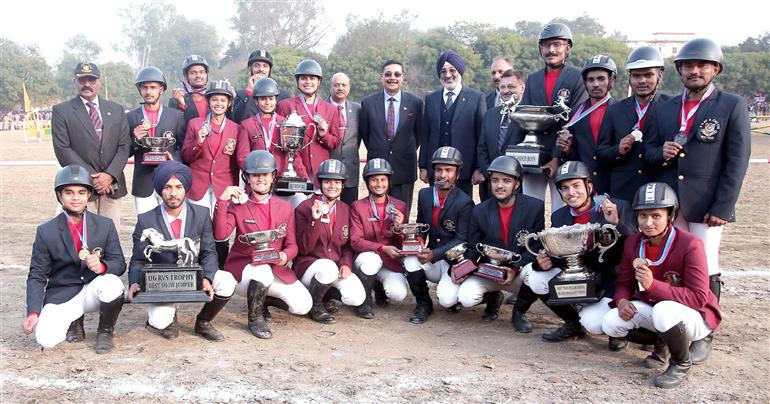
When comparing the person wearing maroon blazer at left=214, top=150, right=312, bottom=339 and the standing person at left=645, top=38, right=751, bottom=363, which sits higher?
the standing person at left=645, top=38, right=751, bottom=363

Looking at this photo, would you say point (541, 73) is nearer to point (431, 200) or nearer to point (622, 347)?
point (431, 200)

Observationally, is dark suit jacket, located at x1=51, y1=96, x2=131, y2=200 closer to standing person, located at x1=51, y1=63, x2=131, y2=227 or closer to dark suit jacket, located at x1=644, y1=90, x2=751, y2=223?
standing person, located at x1=51, y1=63, x2=131, y2=227

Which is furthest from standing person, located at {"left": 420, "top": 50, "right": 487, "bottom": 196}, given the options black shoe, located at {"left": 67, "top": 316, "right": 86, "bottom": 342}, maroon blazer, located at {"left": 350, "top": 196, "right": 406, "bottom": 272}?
black shoe, located at {"left": 67, "top": 316, "right": 86, "bottom": 342}

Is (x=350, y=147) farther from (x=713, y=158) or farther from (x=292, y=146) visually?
(x=713, y=158)

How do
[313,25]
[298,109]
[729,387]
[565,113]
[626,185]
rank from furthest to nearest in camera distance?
[313,25]
[298,109]
[565,113]
[626,185]
[729,387]

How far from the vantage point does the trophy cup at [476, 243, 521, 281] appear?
5953 millimetres

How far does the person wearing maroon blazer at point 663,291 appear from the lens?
4734 mm

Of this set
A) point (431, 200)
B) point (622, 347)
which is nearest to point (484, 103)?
point (431, 200)

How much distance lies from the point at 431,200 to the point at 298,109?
1.86 m

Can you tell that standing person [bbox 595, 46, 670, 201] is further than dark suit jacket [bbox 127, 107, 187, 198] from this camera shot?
No

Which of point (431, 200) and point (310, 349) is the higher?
point (431, 200)

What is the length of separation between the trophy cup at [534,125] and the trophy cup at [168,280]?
312 cm

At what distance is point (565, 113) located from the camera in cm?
643

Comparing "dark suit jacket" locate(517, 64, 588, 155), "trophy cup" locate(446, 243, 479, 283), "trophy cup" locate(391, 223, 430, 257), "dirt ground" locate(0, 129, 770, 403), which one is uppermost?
"dark suit jacket" locate(517, 64, 588, 155)
